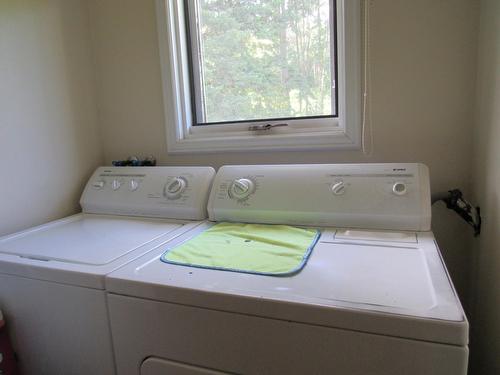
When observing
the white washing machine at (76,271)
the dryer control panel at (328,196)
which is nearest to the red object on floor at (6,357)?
the white washing machine at (76,271)

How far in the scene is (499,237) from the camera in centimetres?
84

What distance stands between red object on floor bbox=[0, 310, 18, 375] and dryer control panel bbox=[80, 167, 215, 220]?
1.71 ft

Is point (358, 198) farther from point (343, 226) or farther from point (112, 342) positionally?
point (112, 342)

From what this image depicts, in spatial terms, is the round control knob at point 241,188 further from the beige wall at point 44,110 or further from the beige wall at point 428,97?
the beige wall at point 44,110

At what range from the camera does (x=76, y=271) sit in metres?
0.76

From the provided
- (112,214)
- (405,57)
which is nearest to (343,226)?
(405,57)

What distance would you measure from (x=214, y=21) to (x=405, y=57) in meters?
0.83

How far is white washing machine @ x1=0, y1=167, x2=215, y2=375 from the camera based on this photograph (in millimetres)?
755

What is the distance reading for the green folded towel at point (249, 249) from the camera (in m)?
0.74

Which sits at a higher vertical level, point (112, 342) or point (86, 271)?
point (86, 271)

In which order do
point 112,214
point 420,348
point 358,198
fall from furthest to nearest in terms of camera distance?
point 112,214 → point 358,198 → point 420,348

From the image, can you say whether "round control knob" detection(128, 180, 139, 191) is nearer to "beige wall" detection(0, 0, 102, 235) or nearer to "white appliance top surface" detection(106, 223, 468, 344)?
"beige wall" detection(0, 0, 102, 235)

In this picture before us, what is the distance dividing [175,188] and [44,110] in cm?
62

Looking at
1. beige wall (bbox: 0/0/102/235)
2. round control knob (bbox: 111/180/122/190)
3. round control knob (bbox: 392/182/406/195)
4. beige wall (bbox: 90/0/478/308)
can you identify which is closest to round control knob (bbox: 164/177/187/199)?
round control knob (bbox: 111/180/122/190)
